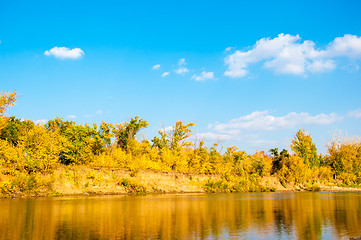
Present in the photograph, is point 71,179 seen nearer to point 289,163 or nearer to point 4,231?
point 4,231

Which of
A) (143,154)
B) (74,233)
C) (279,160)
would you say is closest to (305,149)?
(279,160)

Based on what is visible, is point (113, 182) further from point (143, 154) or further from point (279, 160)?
point (279, 160)

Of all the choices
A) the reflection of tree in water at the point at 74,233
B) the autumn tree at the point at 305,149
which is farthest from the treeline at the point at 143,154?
the reflection of tree in water at the point at 74,233

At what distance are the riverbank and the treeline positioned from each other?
1.24m

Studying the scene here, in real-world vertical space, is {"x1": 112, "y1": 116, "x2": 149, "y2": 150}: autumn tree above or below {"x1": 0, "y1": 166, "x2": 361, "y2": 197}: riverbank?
above

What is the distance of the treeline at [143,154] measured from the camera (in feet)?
131

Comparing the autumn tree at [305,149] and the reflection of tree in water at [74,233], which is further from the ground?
the autumn tree at [305,149]

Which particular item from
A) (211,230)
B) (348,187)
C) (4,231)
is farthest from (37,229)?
(348,187)

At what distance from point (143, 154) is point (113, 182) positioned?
16233mm

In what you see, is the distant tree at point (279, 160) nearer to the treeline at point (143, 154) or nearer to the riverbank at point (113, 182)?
the treeline at point (143, 154)

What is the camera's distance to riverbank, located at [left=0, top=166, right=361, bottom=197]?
118ft

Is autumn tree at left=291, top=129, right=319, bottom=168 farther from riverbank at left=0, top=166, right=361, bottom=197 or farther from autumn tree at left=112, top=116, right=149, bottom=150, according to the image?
autumn tree at left=112, top=116, right=149, bottom=150

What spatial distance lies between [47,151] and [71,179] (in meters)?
4.87

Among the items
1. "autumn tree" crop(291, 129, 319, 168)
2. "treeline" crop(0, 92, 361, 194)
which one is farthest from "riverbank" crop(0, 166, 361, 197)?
"autumn tree" crop(291, 129, 319, 168)
